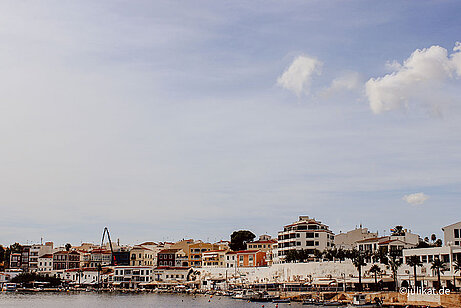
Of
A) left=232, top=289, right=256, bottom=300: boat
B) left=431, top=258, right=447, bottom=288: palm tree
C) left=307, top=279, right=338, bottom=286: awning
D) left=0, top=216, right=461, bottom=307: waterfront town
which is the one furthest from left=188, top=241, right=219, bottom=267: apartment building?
left=431, top=258, right=447, bottom=288: palm tree

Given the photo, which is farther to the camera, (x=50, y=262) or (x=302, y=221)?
(x=50, y=262)

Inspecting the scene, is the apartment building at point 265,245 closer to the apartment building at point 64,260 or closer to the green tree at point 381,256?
the green tree at point 381,256

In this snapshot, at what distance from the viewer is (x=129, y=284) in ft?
433

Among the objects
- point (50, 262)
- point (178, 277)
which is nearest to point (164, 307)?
point (178, 277)

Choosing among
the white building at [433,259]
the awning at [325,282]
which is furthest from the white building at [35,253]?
the white building at [433,259]

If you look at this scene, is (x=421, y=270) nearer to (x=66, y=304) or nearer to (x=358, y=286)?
(x=358, y=286)

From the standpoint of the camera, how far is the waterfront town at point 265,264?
8219 centimetres

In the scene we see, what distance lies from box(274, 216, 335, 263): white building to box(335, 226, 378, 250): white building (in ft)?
12.2

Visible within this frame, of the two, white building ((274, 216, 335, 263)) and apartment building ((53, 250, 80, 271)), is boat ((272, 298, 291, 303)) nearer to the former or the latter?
white building ((274, 216, 335, 263))

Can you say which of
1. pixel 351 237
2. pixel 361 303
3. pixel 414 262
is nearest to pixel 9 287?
pixel 351 237

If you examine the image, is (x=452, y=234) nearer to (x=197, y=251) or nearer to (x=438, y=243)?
(x=438, y=243)

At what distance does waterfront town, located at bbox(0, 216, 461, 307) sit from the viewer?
82188mm

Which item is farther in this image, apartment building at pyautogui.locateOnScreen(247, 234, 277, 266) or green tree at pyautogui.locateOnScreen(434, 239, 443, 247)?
apartment building at pyautogui.locateOnScreen(247, 234, 277, 266)

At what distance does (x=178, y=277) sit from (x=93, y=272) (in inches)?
920
